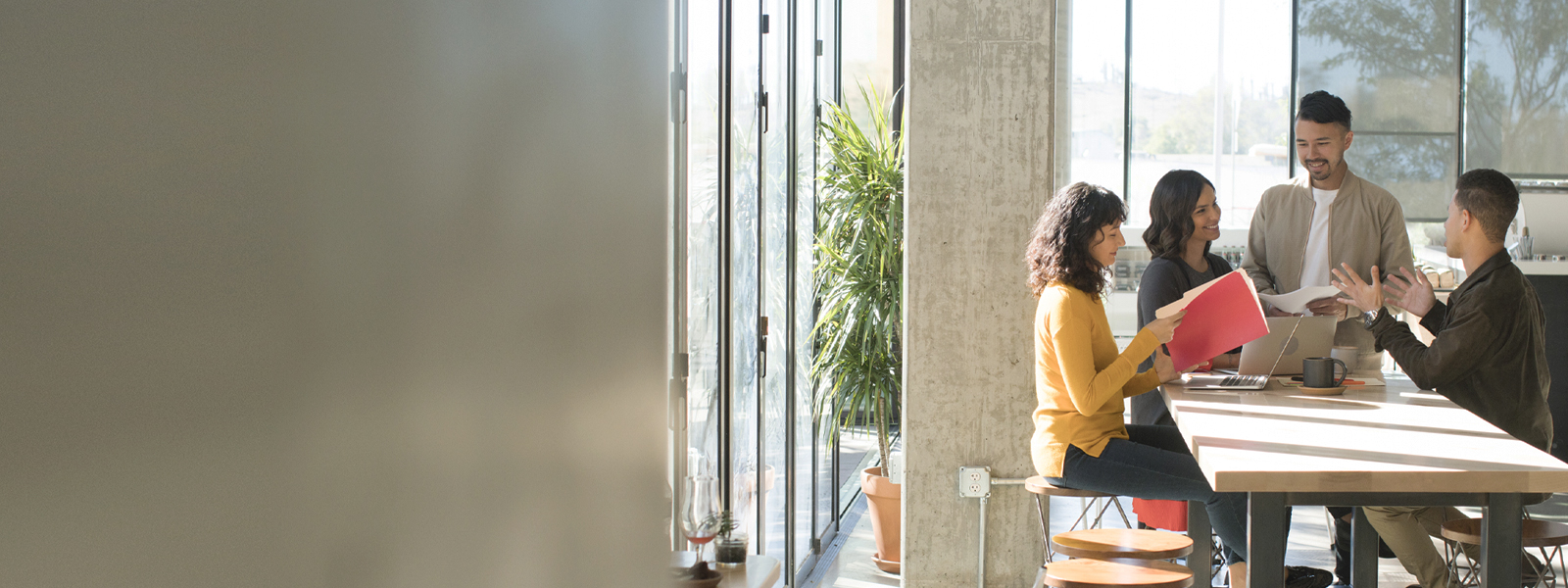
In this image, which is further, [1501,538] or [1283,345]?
[1283,345]

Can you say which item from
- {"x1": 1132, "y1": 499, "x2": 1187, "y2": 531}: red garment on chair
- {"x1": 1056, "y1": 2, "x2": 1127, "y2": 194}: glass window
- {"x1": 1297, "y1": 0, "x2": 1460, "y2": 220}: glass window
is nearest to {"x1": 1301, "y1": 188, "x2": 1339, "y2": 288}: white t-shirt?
{"x1": 1132, "y1": 499, "x2": 1187, "y2": 531}: red garment on chair

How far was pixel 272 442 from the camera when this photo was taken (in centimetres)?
49

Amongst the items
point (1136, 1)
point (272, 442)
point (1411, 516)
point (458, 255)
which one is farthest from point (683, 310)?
point (1136, 1)

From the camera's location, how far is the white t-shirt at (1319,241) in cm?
352

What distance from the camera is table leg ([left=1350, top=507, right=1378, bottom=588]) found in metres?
3.24

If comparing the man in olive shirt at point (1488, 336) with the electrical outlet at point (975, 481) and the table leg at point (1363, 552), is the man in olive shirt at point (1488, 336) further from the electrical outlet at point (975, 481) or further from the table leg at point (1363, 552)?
the electrical outlet at point (975, 481)

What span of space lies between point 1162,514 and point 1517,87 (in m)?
5.90

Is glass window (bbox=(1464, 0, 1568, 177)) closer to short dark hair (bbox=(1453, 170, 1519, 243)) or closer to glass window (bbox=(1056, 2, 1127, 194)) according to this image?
glass window (bbox=(1056, 2, 1127, 194))

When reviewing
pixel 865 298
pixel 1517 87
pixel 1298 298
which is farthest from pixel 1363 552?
pixel 1517 87

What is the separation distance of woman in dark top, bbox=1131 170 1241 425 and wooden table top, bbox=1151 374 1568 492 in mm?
497

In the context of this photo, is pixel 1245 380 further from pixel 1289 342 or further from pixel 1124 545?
pixel 1124 545

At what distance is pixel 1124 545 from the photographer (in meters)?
2.71

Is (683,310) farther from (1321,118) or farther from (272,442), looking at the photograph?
(1321,118)

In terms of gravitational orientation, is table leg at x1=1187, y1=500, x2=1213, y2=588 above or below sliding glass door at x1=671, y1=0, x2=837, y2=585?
below
